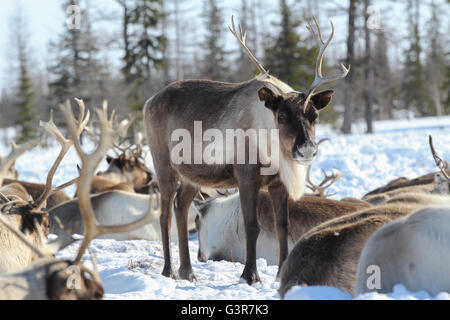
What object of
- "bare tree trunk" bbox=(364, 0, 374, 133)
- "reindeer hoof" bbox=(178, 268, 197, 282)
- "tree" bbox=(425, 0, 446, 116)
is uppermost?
"tree" bbox=(425, 0, 446, 116)

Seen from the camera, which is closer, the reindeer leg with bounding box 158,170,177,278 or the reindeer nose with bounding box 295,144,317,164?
the reindeer nose with bounding box 295,144,317,164

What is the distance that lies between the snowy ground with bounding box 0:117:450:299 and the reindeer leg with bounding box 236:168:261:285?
135mm

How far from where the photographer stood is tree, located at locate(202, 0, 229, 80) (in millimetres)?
33094

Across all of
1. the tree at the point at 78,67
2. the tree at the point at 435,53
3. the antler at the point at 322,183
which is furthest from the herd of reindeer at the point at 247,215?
the tree at the point at 435,53

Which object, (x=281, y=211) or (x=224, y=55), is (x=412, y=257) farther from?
(x=224, y=55)

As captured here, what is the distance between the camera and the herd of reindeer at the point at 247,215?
2.96 meters

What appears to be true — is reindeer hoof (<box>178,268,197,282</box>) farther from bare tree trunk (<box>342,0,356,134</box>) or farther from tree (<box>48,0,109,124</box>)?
tree (<box>48,0,109,124</box>)

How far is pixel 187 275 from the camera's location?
540 cm

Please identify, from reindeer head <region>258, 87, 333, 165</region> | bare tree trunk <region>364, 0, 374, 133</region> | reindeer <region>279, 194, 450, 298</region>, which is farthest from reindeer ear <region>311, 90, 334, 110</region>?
bare tree trunk <region>364, 0, 374, 133</region>

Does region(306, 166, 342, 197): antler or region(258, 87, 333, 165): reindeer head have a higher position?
region(258, 87, 333, 165): reindeer head

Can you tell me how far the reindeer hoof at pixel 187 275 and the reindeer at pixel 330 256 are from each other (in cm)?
181

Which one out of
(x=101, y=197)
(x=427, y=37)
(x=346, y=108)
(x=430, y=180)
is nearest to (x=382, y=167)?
(x=430, y=180)

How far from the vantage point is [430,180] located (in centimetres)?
884
